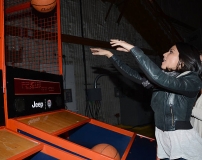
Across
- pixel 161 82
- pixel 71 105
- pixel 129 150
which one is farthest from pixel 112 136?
pixel 71 105

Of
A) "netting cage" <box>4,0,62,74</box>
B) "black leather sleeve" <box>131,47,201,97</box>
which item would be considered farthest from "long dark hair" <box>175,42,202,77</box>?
"netting cage" <box>4,0,62,74</box>

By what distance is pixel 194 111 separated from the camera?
2.13m

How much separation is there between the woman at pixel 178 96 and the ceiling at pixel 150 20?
588 centimetres

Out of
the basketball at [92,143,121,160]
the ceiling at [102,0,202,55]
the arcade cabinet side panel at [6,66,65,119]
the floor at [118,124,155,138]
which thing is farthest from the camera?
the ceiling at [102,0,202,55]

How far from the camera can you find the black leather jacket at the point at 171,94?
1.47 meters

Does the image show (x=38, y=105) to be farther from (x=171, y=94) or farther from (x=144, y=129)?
(x=144, y=129)

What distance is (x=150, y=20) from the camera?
737cm

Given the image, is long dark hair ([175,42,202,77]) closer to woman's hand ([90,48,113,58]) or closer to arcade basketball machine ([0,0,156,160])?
woman's hand ([90,48,113,58])

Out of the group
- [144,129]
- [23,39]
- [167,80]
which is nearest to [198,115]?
[167,80]

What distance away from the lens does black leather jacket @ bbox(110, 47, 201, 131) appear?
4.81 ft

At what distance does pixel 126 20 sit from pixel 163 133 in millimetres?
6847

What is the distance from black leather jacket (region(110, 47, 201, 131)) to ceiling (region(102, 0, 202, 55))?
238 inches

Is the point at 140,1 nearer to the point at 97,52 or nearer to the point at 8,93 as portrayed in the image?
the point at 97,52

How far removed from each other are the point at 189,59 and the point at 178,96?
0.32m
